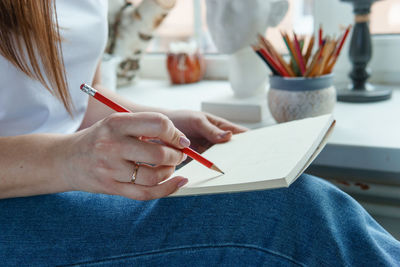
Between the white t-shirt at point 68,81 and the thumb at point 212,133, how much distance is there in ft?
0.72

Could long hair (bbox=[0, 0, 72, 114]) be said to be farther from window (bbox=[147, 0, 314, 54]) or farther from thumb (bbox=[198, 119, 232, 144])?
window (bbox=[147, 0, 314, 54])

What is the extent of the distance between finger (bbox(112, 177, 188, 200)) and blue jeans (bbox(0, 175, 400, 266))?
0.04 metres

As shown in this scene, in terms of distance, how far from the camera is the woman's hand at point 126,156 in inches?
17.4

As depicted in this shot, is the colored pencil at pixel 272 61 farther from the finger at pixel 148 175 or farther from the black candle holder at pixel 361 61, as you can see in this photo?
the finger at pixel 148 175

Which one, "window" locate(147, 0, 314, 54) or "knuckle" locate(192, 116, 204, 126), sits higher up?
"window" locate(147, 0, 314, 54)

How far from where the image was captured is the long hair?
56cm

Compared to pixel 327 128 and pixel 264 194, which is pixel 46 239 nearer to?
pixel 264 194

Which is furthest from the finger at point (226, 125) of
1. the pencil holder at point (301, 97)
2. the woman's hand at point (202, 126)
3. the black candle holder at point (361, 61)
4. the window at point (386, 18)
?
the window at point (386, 18)

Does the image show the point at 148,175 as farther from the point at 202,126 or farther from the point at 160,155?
the point at 202,126

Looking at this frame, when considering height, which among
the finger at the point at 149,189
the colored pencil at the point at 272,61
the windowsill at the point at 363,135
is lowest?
the windowsill at the point at 363,135

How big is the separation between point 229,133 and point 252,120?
31 centimetres

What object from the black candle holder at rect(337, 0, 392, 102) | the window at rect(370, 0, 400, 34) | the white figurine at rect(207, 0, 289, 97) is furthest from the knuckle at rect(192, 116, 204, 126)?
the window at rect(370, 0, 400, 34)

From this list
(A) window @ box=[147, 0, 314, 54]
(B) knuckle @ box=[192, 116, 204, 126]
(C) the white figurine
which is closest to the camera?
(B) knuckle @ box=[192, 116, 204, 126]

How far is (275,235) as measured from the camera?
0.47 metres
